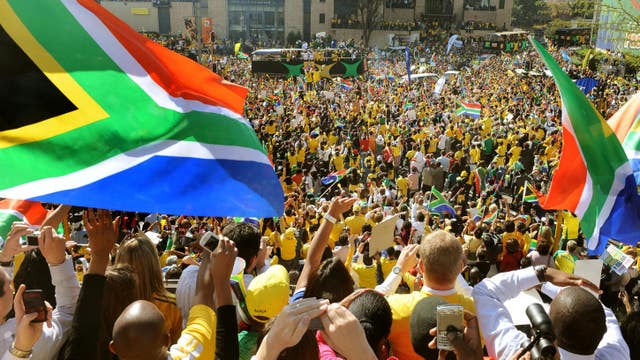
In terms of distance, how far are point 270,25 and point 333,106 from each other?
4356 centimetres

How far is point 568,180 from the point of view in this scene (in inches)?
182

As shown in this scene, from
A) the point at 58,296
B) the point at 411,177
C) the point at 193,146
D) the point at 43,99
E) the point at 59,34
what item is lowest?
the point at 411,177

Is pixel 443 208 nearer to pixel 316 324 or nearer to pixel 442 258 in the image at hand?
pixel 442 258

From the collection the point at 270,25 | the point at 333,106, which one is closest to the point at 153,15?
the point at 270,25

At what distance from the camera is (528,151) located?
14094mm

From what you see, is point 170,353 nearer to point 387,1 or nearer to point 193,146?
point 193,146

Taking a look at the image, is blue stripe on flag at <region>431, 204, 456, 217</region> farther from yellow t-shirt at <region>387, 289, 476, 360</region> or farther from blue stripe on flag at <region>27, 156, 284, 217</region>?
yellow t-shirt at <region>387, 289, 476, 360</region>

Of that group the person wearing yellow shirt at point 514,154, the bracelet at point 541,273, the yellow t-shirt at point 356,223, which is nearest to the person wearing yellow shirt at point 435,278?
the bracelet at point 541,273

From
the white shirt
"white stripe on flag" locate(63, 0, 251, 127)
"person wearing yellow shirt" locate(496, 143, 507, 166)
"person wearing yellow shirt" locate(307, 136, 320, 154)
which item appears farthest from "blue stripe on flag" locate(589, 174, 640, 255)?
"person wearing yellow shirt" locate(307, 136, 320, 154)

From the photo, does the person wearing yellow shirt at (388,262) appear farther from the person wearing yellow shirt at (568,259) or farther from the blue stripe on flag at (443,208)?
the blue stripe on flag at (443,208)

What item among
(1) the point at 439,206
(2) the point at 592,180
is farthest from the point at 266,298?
(1) the point at 439,206

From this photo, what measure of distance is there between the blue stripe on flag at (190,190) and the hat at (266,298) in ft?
1.38

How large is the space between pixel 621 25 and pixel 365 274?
450 inches

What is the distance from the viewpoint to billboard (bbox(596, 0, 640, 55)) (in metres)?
12.4
